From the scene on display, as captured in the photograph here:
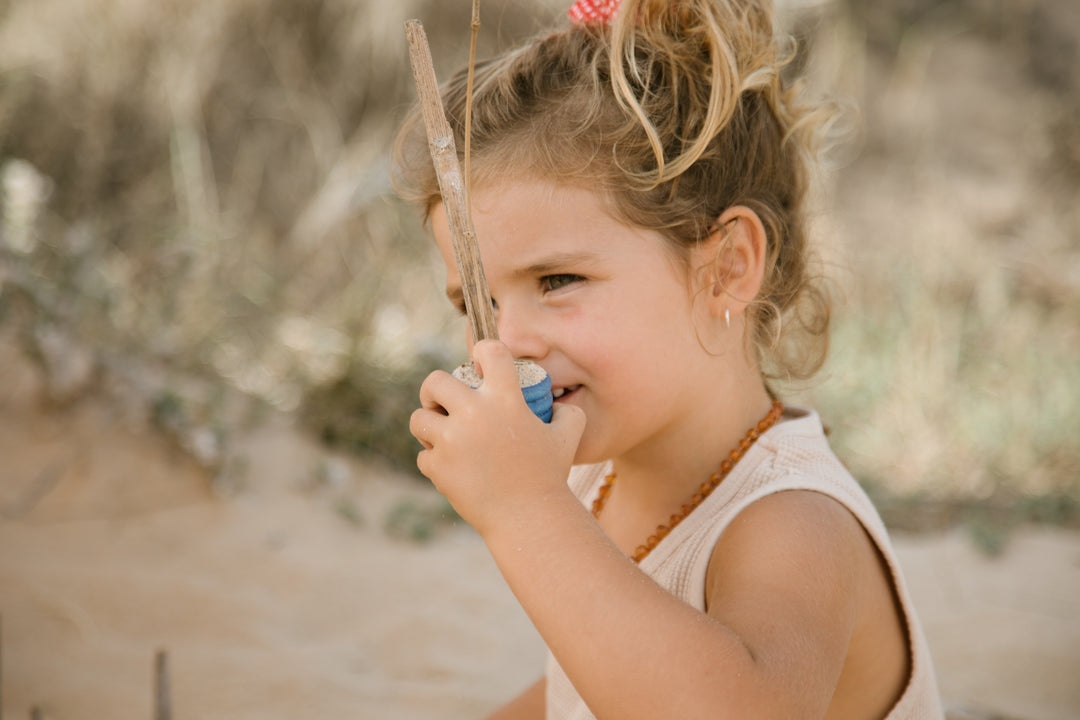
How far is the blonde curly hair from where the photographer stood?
155 cm

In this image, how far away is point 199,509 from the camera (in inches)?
138

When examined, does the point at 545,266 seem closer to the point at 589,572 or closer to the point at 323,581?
the point at 589,572

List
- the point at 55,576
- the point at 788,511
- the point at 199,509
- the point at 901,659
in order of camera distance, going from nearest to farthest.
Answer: the point at 788,511, the point at 901,659, the point at 55,576, the point at 199,509

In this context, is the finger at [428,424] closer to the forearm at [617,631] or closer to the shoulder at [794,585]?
the forearm at [617,631]

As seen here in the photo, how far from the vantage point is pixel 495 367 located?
1.13 metres

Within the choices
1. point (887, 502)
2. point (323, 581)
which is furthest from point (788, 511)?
point (887, 502)

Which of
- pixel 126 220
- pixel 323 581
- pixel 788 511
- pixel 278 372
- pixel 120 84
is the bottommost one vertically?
pixel 788 511

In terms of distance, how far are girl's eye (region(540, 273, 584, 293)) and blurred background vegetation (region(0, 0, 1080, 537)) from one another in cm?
160

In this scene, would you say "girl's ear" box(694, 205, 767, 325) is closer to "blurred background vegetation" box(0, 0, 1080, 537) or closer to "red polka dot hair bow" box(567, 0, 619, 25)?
"red polka dot hair bow" box(567, 0, 619, 25)

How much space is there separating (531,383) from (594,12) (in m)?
0.87

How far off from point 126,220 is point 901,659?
4890 mm

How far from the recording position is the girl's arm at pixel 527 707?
211 cm

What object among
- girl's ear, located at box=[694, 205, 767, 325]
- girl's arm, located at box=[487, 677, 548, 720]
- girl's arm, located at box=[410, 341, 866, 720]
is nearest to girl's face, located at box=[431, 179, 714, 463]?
girl's ear, located at box=[694, 205, 767, 325]

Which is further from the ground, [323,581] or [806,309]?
[323,581]
